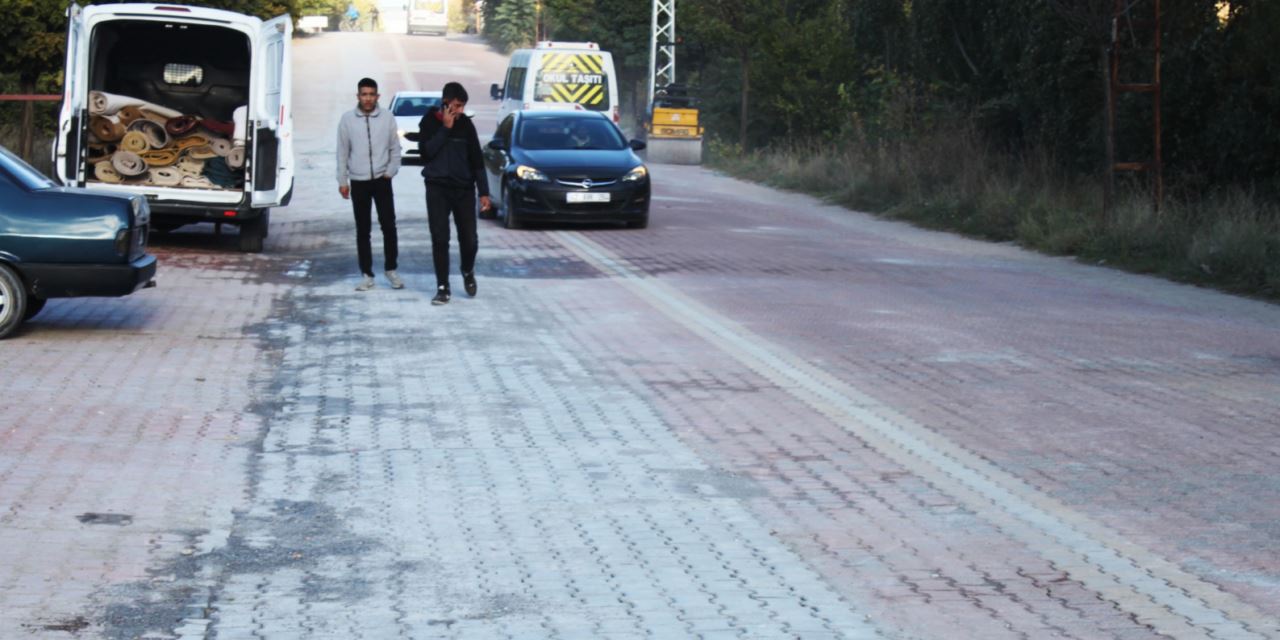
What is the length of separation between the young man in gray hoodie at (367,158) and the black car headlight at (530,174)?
22.7ft

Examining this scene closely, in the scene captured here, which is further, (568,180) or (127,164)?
(568,180)

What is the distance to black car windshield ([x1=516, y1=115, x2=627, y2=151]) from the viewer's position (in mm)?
24125

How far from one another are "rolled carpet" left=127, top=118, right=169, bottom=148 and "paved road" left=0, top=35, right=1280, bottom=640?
3.58 meters

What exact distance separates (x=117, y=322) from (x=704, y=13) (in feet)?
120

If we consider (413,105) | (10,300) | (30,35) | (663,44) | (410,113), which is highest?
(663,44)

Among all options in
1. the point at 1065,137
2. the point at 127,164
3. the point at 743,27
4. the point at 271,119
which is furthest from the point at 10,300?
the point at 743,27

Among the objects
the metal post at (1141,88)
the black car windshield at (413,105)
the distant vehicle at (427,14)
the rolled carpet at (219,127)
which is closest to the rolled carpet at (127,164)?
the rolled carpet at (219,127)

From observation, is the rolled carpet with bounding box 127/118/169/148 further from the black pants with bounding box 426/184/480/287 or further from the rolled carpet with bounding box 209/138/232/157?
the black pants with bounding box 426/184/480/287

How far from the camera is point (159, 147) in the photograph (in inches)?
752

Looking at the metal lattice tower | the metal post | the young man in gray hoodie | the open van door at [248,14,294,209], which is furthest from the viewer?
the metal lattice tower

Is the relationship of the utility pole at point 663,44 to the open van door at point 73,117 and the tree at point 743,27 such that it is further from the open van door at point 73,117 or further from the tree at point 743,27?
the open van door at point 73,117

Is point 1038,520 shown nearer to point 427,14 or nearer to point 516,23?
point 516,23

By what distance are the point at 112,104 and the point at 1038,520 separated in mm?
14773

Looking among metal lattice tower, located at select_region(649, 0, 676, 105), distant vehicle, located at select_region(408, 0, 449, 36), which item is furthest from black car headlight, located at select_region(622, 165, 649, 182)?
A: distant vehicle, located at select_region(408, 0, 449, 36)
